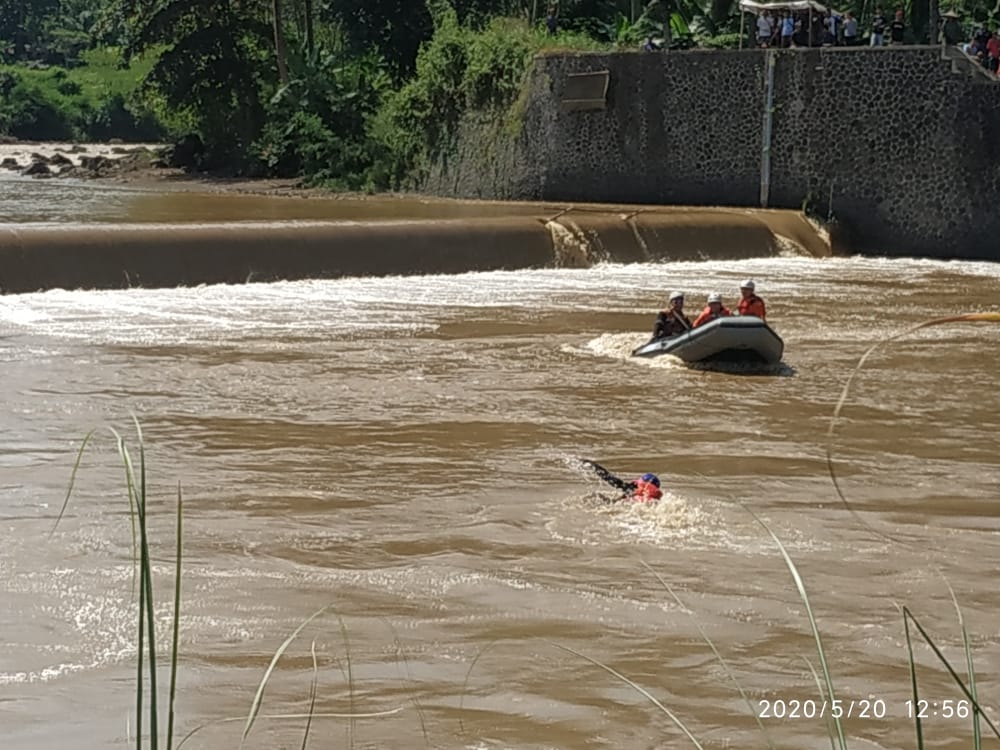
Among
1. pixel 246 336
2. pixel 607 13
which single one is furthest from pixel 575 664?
pixel 607 13

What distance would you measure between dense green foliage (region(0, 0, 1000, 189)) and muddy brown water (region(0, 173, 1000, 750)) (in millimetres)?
15327

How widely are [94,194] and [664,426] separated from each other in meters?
22.9

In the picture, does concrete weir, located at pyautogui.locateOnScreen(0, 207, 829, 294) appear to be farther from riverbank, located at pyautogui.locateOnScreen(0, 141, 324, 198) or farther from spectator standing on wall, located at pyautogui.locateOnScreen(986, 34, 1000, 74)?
riverbank, located at pyautogui.locateOnScreen(0, 141, 324, 198)

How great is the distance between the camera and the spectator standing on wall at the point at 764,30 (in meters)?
25.1

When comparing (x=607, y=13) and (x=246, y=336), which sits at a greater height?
(x=607, y=13)

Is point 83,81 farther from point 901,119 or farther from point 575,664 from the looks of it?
point 575,664

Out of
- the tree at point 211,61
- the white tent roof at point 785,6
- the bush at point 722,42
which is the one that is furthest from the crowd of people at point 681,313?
the tree at point 211,61

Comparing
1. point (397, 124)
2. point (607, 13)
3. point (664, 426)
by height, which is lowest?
point (664, 426)

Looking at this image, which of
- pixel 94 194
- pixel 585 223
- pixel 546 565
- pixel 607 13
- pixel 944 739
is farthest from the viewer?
pixel 607 13

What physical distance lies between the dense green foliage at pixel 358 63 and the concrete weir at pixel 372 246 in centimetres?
698

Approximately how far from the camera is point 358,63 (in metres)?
36.0

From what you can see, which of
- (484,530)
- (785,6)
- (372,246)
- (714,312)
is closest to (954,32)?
(785,6)

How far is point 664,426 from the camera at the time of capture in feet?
34.0

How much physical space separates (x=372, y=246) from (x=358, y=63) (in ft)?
60.2
